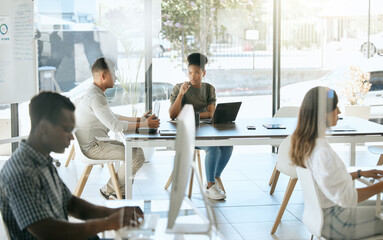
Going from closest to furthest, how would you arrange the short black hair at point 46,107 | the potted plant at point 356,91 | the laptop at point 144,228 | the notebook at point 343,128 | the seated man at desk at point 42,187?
the seated man at desk at point 42,187
the short black hair at point 46,107
the laptop at point 144,228
the notebook at point 343,128
the potted plant at point 356,91

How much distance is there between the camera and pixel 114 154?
366 centimetres

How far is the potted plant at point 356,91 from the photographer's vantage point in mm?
3496

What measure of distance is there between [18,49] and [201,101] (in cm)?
136

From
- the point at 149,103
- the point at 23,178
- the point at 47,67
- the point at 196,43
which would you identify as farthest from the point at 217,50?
the point at 23,178

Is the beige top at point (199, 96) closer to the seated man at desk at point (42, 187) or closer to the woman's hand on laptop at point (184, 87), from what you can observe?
the woman's hand on laptop at point (184, 87)

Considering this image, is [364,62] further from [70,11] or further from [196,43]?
[70,11]

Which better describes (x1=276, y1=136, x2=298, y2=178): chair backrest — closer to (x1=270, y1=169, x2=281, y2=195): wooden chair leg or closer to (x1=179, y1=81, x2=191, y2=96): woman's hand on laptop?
(x1=270, y1=169, x2=281, y2=195): wooden chair leg

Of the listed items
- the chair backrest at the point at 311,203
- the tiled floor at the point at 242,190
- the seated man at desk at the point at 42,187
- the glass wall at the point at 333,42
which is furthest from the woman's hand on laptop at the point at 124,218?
the glass wall at the point at 333,42

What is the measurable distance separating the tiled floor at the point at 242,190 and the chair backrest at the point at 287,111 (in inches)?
10.4

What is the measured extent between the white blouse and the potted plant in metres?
0.77

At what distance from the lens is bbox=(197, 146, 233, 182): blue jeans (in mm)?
3693

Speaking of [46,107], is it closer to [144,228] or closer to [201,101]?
[144,228]

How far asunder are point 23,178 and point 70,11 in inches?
75.1

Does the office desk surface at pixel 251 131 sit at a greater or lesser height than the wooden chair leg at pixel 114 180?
greater
